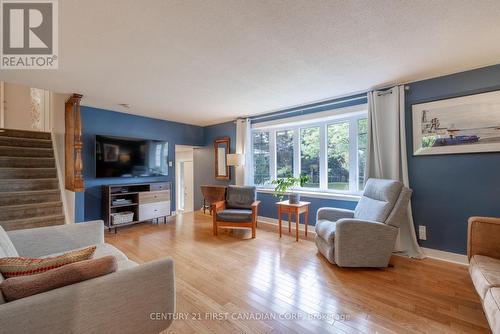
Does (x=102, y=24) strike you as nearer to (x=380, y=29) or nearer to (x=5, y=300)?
(x=5, y=300)

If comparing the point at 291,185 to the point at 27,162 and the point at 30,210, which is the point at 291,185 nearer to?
the point at 30,210

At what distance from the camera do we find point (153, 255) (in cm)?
298

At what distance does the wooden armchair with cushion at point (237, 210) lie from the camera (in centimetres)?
366

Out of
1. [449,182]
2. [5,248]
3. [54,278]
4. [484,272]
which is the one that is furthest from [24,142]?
[449,182]

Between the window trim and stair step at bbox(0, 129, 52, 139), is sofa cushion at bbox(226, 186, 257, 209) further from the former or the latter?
stair step at bbox(0, 129, 52, 139)

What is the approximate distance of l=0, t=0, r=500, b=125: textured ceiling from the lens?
5.24 feet

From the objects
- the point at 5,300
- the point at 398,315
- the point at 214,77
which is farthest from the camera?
the point at 214,77

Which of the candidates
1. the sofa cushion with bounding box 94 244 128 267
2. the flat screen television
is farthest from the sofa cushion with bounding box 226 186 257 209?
the sofa cushion with bounding box 94 244 128 267

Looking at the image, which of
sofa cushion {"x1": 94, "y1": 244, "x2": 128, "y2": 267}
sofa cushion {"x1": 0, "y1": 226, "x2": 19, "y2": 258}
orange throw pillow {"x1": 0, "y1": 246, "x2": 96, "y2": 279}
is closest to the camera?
orange throw pillow {"x1": 0, "y1": 246, "x2": 96, "y2": 279}

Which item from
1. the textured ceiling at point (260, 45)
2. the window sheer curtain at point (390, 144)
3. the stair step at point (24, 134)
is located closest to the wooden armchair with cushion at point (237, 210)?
the textured ceiling at point (260, 45)

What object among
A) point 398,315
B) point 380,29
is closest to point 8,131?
point 380,29

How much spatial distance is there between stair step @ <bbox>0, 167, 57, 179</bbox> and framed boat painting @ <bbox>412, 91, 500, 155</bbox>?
5770 mm

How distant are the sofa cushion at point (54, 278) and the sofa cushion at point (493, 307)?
2.15m

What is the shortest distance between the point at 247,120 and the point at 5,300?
444 cm
